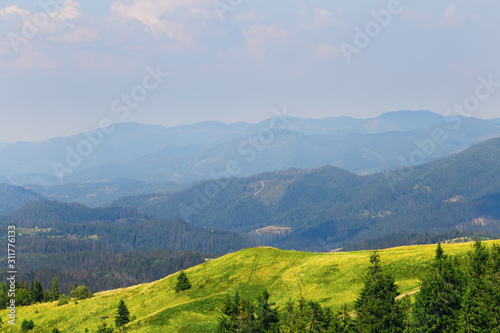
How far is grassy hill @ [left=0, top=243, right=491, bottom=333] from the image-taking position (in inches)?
2908

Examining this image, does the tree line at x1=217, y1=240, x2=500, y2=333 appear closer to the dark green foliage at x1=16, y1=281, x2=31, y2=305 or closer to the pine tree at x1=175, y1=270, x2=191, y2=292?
the pine tree at x1=175, y1=270, x2=191, y2=292

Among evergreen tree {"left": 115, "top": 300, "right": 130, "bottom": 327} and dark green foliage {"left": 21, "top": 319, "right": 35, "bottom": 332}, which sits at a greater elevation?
evergreen tree {"left": 115, "top": 300, "right": 130, "bottom": 327}

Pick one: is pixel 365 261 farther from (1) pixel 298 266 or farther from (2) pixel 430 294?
(2) pixel 430 294

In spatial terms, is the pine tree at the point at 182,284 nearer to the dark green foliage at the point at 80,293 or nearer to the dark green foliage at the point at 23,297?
the dark green foliage at the point at 80,293

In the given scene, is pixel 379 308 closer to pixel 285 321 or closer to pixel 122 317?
pixel 285 321

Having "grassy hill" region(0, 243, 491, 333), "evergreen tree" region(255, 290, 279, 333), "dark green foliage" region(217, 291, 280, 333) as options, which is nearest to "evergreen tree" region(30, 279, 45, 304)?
"grassy hill" region(0, 243, 491, 333)

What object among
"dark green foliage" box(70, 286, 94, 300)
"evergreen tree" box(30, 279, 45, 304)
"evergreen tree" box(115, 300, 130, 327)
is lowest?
"evergreen tree" box(30, 279, 45, 304)

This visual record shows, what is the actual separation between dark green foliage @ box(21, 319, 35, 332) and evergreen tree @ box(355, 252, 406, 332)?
7002 centimetres

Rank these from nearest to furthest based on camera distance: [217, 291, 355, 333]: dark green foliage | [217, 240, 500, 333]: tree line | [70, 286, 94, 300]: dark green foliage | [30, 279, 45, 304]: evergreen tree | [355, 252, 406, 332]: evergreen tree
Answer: [217, 240, 500, 333]: tree line
[355, 252, 406, 332]: evergreen tree
[217, 291, 355, 333]: dark green foliage
[70, 286, 94, 300]: dark green foliage
[30, 279, 45, 304]: evergreen tree

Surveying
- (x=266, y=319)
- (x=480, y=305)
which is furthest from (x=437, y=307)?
(x=266, y=319)

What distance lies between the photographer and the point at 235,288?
86500 millimetres

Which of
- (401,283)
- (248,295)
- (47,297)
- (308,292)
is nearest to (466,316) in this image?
(401,283)

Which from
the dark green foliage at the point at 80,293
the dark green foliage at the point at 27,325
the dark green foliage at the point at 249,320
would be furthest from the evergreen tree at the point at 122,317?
the dark green foliage at the point at 80,293

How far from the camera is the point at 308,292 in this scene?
80500 millimetres
